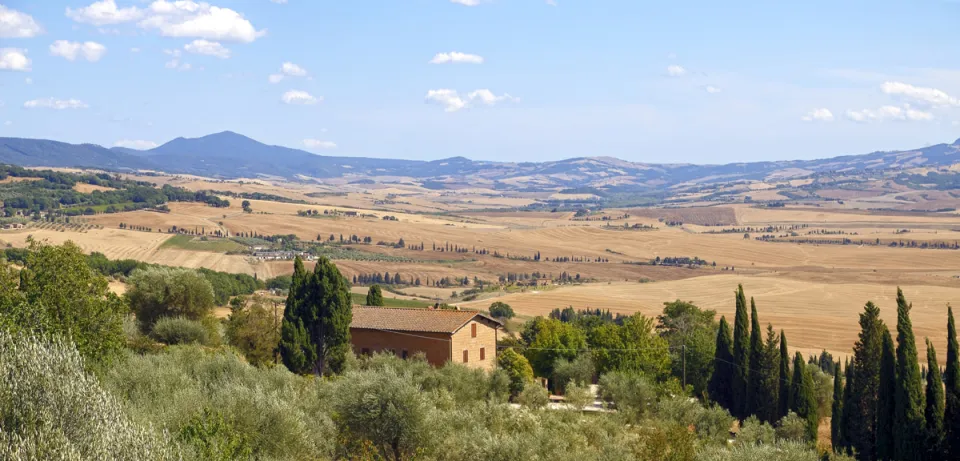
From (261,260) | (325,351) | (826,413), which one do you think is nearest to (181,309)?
(325,351)

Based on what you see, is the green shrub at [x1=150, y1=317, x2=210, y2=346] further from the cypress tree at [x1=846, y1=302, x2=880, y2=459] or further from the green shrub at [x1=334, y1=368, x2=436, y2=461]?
the cypress tree at [x1=846, y1=302, x2=880, y2=459]

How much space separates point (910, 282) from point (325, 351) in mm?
87246

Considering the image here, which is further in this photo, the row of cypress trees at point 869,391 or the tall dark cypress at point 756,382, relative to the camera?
the tall dark cypress at point 756,382

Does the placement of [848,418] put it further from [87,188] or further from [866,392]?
[87,188]

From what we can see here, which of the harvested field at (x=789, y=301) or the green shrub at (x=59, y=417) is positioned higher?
the green shrub at (x=59, y=417)

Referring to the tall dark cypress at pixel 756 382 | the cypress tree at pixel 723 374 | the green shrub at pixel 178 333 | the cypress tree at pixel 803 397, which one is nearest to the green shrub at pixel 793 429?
the cypress tree at pixel 803 397

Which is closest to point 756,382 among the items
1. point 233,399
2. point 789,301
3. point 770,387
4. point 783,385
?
point 770,387

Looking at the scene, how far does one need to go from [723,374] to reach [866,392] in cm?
1254

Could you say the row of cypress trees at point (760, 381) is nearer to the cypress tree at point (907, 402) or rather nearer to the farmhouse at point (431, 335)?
the cypress tree at point (907, 402)

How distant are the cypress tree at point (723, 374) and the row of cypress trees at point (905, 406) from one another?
11464 mm

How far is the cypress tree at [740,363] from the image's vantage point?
155 ft

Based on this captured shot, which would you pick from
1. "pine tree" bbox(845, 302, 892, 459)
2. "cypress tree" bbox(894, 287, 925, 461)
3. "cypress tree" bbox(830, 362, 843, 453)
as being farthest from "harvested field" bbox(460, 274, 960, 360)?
"cypress tree" bbox(894, 287, 925, 461)

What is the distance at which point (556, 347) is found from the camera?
181 ft

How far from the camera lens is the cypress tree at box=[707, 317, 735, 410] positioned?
4941 centimetres
